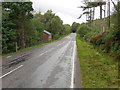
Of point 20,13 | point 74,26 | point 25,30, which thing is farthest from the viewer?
point 74,26

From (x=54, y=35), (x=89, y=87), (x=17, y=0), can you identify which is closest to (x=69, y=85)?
(x=89, y=87)

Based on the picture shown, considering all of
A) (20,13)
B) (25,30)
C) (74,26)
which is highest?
(74,26)

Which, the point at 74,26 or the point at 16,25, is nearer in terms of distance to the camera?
the point at 16,25

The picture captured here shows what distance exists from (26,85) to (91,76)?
4269mm

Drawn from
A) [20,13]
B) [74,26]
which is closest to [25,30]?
[20,13]

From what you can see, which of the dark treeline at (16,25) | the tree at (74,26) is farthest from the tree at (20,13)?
the tree at (74,26)

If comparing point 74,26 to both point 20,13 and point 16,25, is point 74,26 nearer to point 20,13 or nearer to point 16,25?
point 16,25

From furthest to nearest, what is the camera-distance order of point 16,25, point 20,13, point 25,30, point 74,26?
point 74,26
point 25,30
point 16,25
point 20,13

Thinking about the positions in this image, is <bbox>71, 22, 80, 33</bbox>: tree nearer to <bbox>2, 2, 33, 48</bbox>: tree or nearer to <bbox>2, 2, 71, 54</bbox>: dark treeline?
<bbox>2, 2, 71, 54</bbox>: dark treeline

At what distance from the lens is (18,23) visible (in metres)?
31.8

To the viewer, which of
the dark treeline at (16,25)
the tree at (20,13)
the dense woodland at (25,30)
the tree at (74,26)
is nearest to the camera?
the dense woodland at (25,30)

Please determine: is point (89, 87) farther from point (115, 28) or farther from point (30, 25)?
point (30, 25)

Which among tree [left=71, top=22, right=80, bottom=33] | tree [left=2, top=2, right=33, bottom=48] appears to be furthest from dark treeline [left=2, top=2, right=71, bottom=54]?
tree [left=71, top=22, right=80, bottom=33]

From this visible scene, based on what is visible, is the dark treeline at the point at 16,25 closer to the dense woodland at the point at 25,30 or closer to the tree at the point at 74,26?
the dense woodland at the point at 25,30
